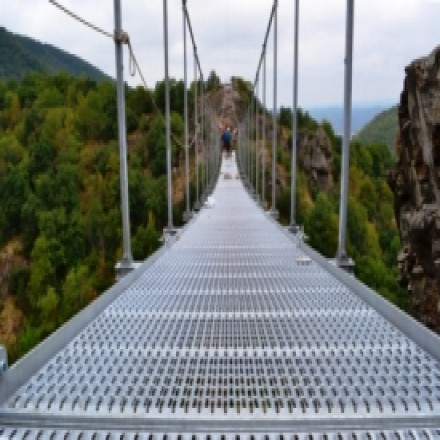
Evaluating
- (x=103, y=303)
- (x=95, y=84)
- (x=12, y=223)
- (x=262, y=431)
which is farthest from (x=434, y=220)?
(x=95, y=84)

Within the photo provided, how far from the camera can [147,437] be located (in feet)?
4.02

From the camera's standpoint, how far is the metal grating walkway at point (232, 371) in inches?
49.4

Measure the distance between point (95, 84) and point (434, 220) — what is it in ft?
153

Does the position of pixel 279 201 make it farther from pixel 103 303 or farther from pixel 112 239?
pixel 103 303

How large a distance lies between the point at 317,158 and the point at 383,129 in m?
17.3

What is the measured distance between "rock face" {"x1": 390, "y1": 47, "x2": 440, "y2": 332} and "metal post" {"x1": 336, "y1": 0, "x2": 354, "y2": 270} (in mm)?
4967

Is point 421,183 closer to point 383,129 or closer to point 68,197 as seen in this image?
point 68,197

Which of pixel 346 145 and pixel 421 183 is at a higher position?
pixel 346 145

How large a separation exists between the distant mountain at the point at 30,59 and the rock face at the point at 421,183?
160 feet

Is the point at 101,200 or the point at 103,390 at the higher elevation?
the point at 103,390

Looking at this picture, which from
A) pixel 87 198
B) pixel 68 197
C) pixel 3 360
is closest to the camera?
pixel 3 360

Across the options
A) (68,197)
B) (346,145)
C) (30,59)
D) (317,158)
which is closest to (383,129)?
(317,158)

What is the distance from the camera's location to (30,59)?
6159 centimetres

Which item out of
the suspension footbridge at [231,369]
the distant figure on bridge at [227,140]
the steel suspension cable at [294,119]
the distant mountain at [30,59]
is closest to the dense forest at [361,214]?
the distant figure on bridge at [227,140]
